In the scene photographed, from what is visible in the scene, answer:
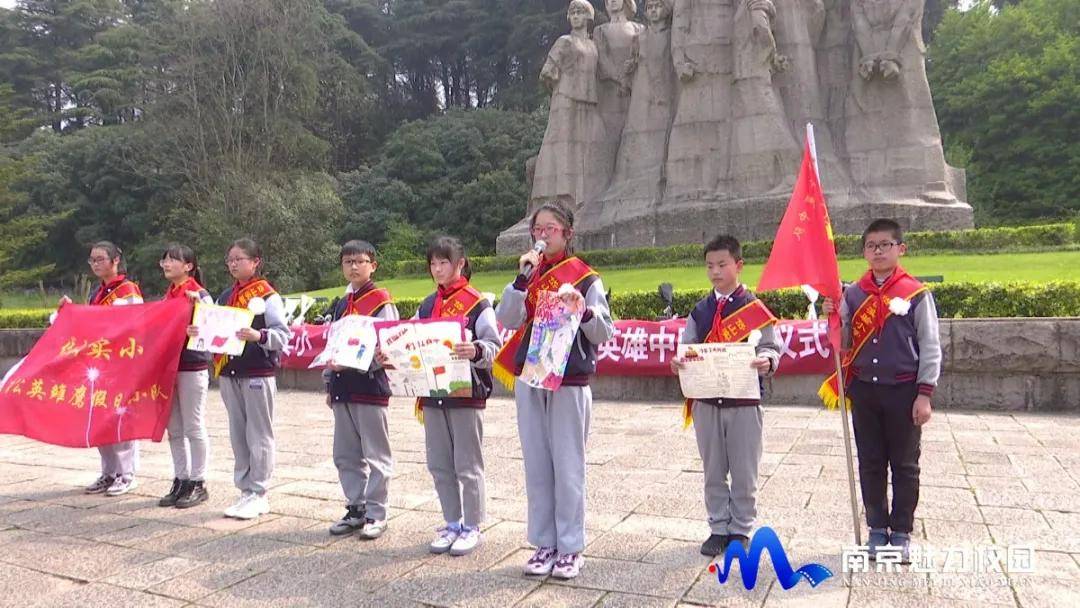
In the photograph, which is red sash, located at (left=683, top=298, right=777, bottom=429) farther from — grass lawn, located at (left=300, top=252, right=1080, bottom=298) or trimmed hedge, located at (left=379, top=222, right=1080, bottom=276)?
trimmed hedge, located at (left=379, top=222, right=1080, bottom=276)

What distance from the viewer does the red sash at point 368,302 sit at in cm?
412

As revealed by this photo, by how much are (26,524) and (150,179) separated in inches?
1331

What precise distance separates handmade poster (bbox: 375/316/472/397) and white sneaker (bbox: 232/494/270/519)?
138 cm

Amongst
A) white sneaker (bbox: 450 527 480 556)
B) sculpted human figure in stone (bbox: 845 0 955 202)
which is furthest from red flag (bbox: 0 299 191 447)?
sculpted human figure in stone (bbox: 845 0 955 202)

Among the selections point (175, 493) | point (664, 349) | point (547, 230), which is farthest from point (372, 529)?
point (664, 349)

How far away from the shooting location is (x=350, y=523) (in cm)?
401

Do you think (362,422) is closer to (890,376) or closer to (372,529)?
(372,529)

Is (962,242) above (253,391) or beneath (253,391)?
above

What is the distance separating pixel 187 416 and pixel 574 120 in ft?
51.6

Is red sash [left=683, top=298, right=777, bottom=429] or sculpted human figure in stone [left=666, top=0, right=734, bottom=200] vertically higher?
sculpted human figure in stone [left=666, top=0, right=734, bottom=200]

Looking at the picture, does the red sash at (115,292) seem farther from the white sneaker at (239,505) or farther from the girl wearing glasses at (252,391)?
the white sneaker at (239,505)

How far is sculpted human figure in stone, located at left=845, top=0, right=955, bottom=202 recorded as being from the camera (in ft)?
51.1

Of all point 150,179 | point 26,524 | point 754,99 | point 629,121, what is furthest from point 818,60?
point 150,179

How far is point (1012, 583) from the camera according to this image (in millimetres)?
3078
